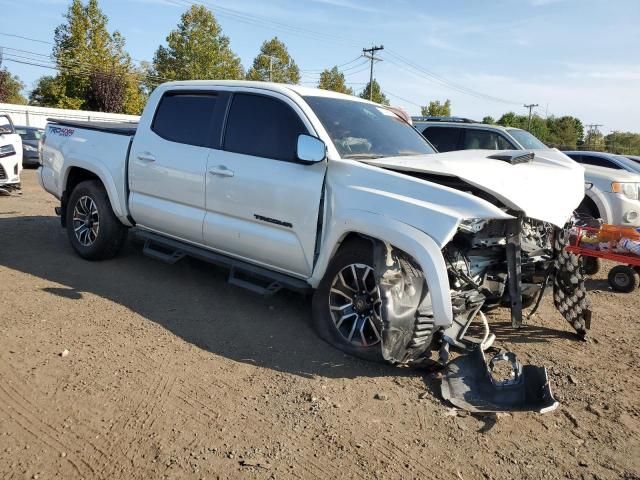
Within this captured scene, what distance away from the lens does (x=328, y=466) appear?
2871 millimetres

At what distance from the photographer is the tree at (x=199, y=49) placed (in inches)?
1738

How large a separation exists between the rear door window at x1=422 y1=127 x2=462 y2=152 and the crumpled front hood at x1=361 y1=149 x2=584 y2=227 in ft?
18.7

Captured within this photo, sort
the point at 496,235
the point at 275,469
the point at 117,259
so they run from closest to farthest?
1. the point at 275,469
2. the point at 496,235
3. the point at 117,259

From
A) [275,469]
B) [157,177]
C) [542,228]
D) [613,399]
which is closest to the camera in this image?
[275,469]

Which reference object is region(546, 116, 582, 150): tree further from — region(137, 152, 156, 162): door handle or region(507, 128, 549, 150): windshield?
region(137, 152, 156, 162): door handle

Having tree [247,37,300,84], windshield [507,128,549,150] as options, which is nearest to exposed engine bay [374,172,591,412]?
windshield [507,128,549,150]

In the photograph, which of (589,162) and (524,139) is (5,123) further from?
(589,162)

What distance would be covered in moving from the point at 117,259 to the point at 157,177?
1.46 m

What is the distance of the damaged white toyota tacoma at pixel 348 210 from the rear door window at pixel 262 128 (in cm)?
1

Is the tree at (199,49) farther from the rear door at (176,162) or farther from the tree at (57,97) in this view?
the rear door at (176,162)

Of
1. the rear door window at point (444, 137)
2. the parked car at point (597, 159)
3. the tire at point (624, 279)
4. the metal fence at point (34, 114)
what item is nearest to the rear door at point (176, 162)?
the tire at point (624, 279)

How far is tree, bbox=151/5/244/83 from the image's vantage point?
44.2 metres

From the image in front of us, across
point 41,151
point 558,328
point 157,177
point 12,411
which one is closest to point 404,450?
point 12,411

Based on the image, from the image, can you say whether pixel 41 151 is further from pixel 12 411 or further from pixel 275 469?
pixel 275 469
